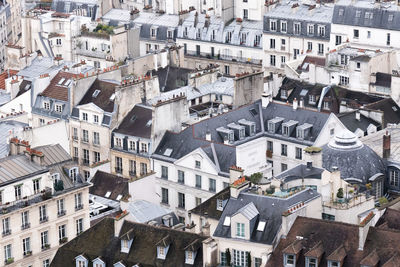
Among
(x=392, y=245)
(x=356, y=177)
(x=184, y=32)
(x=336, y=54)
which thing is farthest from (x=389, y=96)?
(x=392, y=245)

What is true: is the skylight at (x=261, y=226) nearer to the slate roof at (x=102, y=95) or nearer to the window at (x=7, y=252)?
the window at (x=7, y=252)

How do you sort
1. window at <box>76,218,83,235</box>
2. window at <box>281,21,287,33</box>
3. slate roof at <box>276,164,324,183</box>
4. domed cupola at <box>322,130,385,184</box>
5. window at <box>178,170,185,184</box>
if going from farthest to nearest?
window at <box>281,21,287,33</box> → window at <box>178,170,185,184</box> → domed cupola at <box>322,130,385,184</box> → window at <box>76,218,83,235</box> → slate roof at <box>276,164,324,183</box>

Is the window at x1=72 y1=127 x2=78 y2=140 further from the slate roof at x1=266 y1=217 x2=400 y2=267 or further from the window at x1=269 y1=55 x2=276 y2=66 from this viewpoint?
the slate roof at x1=266 y1=217 x2=400 y2=267

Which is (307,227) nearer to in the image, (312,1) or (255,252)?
(255,252)

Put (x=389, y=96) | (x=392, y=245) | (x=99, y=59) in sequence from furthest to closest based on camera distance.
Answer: (x=99, y=59) < (x=389, y=96) < (x=392, y=245)

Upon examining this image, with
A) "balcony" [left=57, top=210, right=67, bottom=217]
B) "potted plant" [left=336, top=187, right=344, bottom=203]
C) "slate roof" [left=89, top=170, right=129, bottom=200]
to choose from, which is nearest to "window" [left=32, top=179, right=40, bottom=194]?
→ "balcony" [left=57, top=210, right=67, bottom=217]
